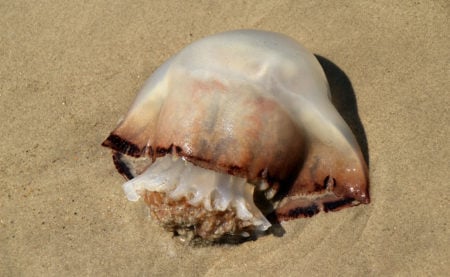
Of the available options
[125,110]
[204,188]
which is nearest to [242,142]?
[204,188]

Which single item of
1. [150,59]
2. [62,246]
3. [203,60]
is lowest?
[62,246]

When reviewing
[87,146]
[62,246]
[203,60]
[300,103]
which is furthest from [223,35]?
[62,246]

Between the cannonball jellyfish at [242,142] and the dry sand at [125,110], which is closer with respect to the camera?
the cannonball jellyfish at [242,142]

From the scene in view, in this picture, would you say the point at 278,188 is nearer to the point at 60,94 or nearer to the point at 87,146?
the point at 87,146

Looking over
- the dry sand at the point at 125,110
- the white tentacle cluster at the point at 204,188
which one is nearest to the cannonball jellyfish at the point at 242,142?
the white tentacle cluster at the point at 204,188

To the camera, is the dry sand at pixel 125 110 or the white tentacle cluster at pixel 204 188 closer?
the white tentacle cluster at pixel 204 188

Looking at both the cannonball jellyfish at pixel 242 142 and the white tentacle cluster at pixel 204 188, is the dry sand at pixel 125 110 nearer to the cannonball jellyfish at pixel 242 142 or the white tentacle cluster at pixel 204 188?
the cannonball jellyfish at pixel 242 142

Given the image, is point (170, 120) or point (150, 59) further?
point (150, 59)

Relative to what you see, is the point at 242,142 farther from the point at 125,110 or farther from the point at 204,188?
the point at 125,110
